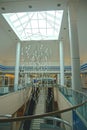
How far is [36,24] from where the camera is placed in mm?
12352

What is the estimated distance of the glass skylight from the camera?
10344 mm

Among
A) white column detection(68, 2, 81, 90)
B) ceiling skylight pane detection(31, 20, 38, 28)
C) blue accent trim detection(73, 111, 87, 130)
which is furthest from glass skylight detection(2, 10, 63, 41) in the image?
blue accent trim detection(73, 111, 87, 130)

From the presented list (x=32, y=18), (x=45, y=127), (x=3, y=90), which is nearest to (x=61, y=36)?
(x=32, y=18)

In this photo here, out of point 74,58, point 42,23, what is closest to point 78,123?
point 74,58

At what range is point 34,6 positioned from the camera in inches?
316

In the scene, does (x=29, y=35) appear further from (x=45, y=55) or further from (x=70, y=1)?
(x=70, y=1)

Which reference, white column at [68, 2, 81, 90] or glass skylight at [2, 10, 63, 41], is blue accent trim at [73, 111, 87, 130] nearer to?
white column at [68, 2, 81, 90]

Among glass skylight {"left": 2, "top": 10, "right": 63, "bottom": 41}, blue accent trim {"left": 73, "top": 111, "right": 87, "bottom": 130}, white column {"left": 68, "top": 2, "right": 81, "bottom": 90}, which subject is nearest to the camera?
blue accent trim {"left": 73, "top": 111, "right": 87, "bottom": 130}

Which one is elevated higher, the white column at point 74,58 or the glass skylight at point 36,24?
the glass skylight at point 36,24

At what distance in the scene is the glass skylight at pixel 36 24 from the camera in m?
10.3

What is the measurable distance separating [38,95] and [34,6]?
8051 mm

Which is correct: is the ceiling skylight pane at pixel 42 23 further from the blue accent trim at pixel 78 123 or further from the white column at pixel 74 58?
the blue accent trim at pixel 78 123

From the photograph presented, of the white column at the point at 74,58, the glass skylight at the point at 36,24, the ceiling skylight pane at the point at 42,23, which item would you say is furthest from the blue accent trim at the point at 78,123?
the ceiling skylight pane at the point at 42,23

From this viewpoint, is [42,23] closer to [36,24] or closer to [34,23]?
[36,24]
